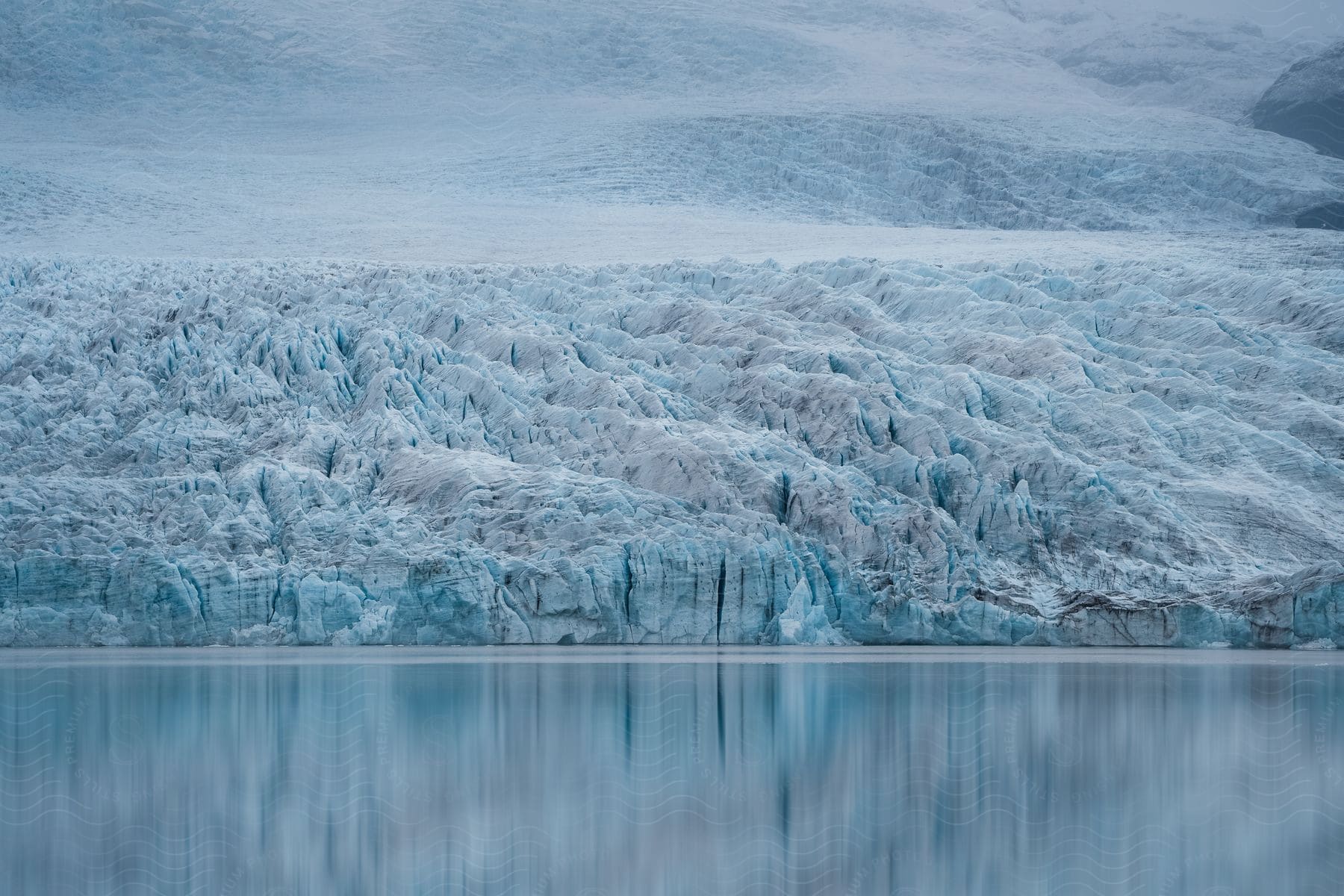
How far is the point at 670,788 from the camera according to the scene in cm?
700

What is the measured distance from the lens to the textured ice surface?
1573cm

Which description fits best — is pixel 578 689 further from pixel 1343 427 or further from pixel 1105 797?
pixel 1343 427

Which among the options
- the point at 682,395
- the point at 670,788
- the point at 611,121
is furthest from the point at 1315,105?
the point at 670,788

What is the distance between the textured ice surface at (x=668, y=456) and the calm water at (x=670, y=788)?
4.40m

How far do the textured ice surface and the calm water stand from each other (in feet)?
14.4

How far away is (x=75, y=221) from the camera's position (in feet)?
83.6

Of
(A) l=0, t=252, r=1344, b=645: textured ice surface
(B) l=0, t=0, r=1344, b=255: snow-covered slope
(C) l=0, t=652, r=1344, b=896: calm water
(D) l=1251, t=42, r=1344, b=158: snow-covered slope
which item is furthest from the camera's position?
(D) l=1251, t=42, r=1344, b=158: snow-covered slope

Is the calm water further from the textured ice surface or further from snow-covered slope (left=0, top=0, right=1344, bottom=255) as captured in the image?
snow-covered slope (left=0, top=0, right=1344, bottom=255)

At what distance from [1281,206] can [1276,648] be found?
16113 mm

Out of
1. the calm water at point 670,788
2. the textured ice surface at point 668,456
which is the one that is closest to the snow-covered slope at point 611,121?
the textured ice surface at point 668,456

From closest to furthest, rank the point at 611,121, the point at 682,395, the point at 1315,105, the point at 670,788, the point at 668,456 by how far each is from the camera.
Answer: the point at 670,788 → the point at 668,456 → the point at 682,395 → the point at 611,121 → the point at 1315,105

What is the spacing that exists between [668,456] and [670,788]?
1011 cm

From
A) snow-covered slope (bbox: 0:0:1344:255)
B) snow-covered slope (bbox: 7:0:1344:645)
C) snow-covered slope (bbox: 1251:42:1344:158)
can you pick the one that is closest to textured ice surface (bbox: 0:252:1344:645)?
snow-covered slope (bbox: 7:0:1344:645)

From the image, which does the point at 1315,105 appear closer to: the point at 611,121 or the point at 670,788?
the point at 611,121
